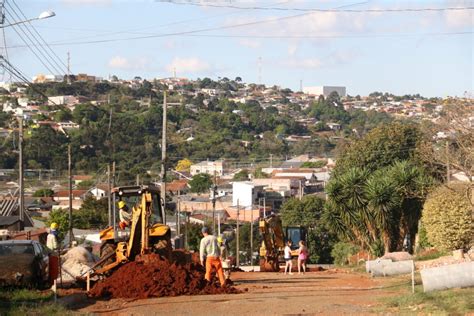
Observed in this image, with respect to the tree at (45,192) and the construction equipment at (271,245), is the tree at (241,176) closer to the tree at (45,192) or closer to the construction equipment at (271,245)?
the tree at (45,192)

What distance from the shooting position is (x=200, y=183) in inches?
4806

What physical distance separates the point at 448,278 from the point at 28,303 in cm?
799

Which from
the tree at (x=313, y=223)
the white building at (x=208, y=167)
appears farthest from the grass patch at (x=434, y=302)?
the white building at (x=208, y=167)

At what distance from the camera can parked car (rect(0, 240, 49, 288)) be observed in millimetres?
22286

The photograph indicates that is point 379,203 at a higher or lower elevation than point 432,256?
higher

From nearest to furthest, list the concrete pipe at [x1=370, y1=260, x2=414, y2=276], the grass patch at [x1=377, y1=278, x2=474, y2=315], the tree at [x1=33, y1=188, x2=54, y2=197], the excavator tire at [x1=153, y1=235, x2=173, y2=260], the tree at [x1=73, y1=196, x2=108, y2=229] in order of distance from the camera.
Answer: the grass patch at [x1=377, y1=278, x2=474, y2=315] < the excavator tire at [x1=153, y1=235, x2=173, y2=260] < the concrete pipe at [x1=370, y1=260, x2=414, y2=276] < the tree at [x1=73, y1=196, x2=108, y2=229] < the tree at [x1=33, y1=188, x2=54, y2=197]

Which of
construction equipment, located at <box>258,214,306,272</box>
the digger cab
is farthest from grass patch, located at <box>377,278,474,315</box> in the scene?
construction equipment, located at <box>258,214,306,272</box>

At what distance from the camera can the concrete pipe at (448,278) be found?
19.9 metres

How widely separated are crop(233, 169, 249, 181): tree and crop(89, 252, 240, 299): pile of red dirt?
355 feet

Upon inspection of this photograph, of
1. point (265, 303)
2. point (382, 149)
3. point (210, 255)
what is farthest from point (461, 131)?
point (382, 149)

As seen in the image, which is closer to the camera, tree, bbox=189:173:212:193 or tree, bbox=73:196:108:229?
tree, bbox=73:196:108:229

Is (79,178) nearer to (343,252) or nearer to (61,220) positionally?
(61,220)

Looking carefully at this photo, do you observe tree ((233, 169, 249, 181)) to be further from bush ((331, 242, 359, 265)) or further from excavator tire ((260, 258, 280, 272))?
excavator tire ((260, 258, 280, 272))

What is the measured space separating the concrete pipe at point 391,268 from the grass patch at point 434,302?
347 inches
